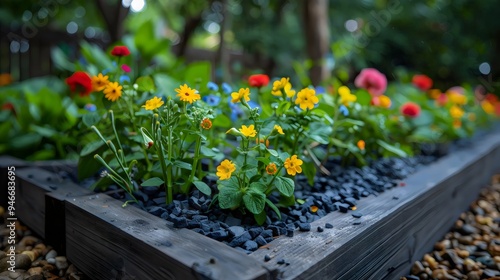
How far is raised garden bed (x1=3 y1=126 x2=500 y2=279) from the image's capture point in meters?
0.76

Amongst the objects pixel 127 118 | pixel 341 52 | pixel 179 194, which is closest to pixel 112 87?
pixel 127 118

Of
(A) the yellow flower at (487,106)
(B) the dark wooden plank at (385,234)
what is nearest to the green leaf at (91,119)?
(B) the dark wooden plank at (385,234)

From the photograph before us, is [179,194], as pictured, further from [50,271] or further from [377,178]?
[377,178]

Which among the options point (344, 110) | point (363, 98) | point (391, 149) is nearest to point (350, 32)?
point (363, 98)

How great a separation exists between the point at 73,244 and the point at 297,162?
607 mm

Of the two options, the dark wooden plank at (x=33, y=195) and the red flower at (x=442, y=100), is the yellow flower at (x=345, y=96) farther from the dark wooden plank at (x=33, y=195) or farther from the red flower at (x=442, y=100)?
the red flower at (x=442, y=100)

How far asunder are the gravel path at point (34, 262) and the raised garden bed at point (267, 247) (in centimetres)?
5

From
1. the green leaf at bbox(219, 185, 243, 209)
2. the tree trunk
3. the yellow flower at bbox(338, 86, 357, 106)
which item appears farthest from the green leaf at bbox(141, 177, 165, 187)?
the tree trunk

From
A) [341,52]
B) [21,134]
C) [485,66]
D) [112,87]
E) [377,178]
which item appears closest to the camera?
[112,87]

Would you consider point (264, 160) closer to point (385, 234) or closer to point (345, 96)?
point (385, 234)

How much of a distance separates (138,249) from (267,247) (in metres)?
0.26

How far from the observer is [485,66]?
5332 millimetres

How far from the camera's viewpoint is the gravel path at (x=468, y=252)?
1.23 meters

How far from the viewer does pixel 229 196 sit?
3.23 feet
